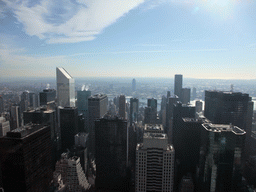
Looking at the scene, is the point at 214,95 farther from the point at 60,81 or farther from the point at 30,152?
the point at 60,81

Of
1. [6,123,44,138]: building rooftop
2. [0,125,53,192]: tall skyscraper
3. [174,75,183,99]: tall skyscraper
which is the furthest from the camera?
[174,75,183,99]: tall skyscraper

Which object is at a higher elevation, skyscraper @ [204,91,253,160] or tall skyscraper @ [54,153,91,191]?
skyscraper @ [204,91,253,160]

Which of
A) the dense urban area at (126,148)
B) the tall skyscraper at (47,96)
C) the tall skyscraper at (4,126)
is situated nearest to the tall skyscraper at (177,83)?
the dense urban area at (126,148)

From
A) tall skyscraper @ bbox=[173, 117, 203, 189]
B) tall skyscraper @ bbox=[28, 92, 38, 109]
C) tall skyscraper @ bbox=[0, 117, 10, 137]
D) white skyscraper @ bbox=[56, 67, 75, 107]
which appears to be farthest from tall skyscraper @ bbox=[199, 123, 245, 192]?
tall skyscraper @ bbox=[28, 92, 38, 109]

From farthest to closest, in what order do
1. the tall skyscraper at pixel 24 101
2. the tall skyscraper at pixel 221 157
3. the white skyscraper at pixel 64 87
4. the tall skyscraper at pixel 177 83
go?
1. the tall skyscraper at pixel 177 83
2. the white skyscraper at pixel 64 87
3. the tall skyscraper at pixel 24 101
4. the tall skyscraper at pixel 221 157

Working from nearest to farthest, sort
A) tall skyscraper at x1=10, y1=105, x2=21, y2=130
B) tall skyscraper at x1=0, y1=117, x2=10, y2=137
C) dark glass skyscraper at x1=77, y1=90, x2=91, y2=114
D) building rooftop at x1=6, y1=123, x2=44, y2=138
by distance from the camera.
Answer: building rooftop at x1=6, y1=123, x2=44, y2=138
tall skyscraper at x1=0, y1=117, x2=10, y2=137
tall skyscraper at x1=10, y1=105, x2=21, y2=130
dark glass skyscraper at x1=77, y1=90, x2=91, y2=114

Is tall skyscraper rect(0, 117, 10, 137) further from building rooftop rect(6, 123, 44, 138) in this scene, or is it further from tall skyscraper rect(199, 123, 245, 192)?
tall skyscraper rect(199, 123, 245, 192)

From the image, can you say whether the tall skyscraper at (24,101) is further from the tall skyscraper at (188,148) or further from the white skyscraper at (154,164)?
the tall skyscraper at (188,148)
